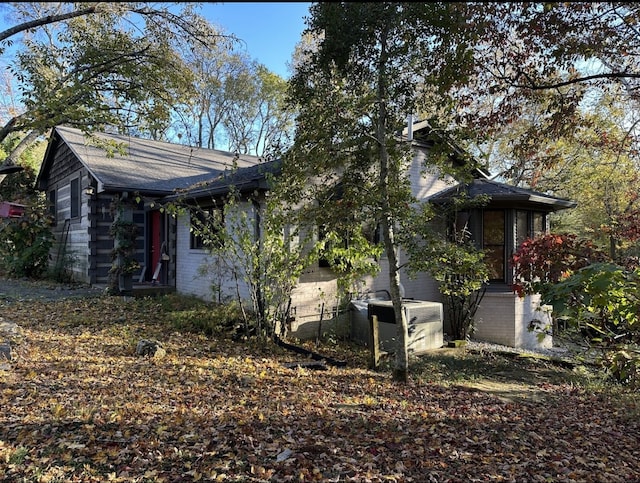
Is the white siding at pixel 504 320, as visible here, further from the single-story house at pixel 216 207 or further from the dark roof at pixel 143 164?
the dark roof at pixel 143 164

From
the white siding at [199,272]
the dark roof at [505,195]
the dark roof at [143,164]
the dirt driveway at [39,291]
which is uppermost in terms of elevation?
the dark roof at [143,164]

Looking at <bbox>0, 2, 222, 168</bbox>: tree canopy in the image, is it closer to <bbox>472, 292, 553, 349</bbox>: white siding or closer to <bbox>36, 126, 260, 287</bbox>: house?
<bbox>36, 126, 260, 287</bbox>: house

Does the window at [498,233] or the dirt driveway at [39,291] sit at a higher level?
the window at [498,233]

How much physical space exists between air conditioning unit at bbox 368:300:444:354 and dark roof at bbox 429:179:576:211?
9.16 feet

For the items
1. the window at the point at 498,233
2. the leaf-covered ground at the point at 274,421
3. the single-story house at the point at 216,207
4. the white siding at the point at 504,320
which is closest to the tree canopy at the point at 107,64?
the single-story house at the point at 216,207

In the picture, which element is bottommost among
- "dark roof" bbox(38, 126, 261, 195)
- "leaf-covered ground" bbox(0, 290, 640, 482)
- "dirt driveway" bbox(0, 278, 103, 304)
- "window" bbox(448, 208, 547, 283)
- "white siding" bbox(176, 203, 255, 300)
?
"leaf-covered ground" bbox(0, 290, 640, 482)

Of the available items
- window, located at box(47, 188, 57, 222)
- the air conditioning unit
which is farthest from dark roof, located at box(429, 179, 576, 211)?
window, located at box(47, 188, 57, 222)

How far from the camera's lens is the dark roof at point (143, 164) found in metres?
11.2

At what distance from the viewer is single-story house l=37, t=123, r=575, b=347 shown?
9398mm

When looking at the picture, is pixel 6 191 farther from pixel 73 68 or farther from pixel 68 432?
pixel 68 432

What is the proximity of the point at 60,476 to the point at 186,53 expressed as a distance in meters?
7.73

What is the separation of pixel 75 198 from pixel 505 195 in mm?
12552

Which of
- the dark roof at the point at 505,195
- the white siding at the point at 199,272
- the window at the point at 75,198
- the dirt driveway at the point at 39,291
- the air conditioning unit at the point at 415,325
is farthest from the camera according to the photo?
the window at the point at 75,198

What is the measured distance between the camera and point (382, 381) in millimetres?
6430
